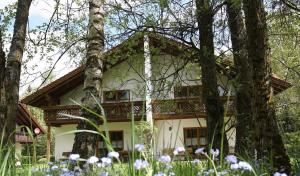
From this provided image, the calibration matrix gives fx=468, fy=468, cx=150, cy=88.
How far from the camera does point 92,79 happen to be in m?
6.93

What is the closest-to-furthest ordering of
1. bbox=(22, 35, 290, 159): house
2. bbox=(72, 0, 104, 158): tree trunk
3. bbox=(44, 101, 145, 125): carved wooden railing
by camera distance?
bbox=(72, 0, 104, 158): tree trunk → bbox=(22, 35, 290, 159): house → bbox=(44, 101, 145, 125): carved wooden railing

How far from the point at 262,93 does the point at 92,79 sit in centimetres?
299

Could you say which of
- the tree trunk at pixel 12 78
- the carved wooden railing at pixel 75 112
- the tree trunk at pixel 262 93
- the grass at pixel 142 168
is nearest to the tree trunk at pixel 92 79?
the tree trunk at pixel 12 78

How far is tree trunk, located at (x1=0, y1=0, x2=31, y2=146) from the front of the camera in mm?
6969

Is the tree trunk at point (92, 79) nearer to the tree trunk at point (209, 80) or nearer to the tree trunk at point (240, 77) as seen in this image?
the tree trunk at point (209, 80)

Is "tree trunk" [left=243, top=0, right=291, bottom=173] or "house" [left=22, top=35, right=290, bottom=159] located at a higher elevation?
"house" [left=22, top=35, right=290, bottom=159]

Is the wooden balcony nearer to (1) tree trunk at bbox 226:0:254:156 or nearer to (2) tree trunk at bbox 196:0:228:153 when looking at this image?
(1) tree trunk at bbox 226:0:254:156

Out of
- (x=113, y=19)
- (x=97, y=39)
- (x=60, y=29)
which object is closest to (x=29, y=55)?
(x=60, y=29)

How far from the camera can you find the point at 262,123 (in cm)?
459

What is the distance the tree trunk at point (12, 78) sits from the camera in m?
6.97

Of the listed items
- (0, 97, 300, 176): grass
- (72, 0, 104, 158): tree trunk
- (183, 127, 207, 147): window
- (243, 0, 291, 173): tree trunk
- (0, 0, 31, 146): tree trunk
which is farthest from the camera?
(183, 127, 207, 147): window

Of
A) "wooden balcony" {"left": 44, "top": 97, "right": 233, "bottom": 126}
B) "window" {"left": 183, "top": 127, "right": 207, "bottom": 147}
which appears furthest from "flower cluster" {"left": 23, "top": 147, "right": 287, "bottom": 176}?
"window" {"left": 183, "top": 127, "right": 207, "bottom": 147}

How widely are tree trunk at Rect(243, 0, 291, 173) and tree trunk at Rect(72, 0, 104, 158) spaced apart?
8.56ft

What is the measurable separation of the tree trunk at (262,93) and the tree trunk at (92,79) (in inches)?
A: 103
